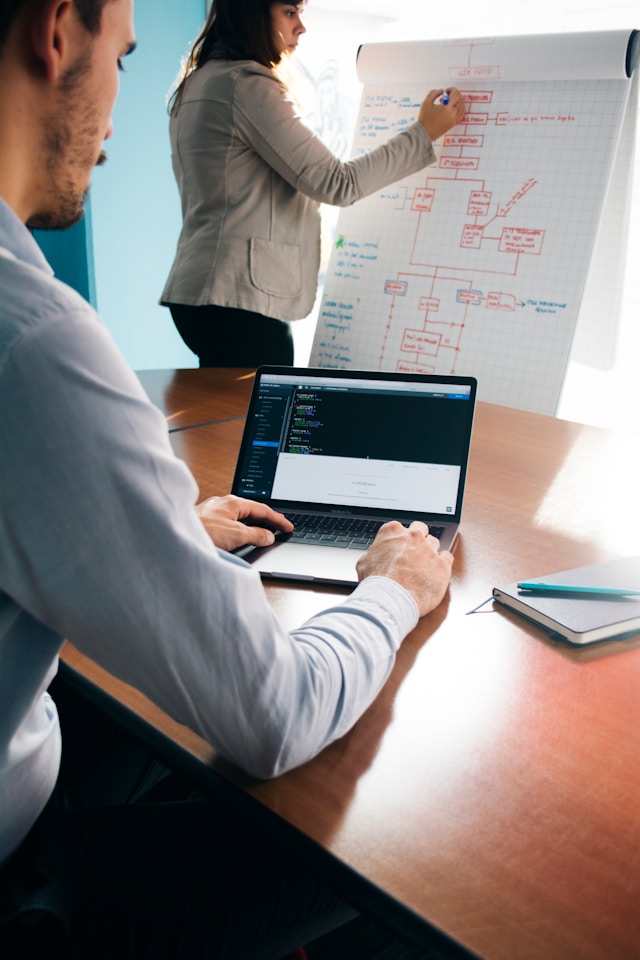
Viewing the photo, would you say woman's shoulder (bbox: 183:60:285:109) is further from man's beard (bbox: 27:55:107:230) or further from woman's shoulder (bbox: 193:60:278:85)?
man's beard (bbox: 27:55:107:230)

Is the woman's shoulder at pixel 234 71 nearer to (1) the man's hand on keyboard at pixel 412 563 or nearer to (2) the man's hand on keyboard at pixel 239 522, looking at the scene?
(2) the man's hand on keyboard at pixel 239 522

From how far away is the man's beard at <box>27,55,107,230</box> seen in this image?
586mm

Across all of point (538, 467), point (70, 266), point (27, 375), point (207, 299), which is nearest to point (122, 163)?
point (70, 266)

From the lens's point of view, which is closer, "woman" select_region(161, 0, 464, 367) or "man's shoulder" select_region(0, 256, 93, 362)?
"man's shoulder" select_region(0, 256, 93, 362)

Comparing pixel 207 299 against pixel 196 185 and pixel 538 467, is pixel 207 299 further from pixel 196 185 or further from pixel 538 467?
pixel 538 467

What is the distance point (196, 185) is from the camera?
2.07 m

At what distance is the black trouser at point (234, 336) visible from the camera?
7.02ft

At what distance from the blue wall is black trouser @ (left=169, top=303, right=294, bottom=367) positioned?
1371mm

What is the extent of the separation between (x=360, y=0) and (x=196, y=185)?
218 cm

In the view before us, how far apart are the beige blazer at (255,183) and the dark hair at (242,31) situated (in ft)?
0.14

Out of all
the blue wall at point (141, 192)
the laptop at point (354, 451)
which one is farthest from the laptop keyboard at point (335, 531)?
the blue wall at point (141, 192)

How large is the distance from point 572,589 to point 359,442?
36cm

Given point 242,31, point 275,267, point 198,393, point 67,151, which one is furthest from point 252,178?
point 67,151

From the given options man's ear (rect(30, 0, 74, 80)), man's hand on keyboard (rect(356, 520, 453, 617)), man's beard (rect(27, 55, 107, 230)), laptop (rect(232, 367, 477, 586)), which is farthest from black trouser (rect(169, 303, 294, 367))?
man's ear (rect(30, 0, 74, 80))
